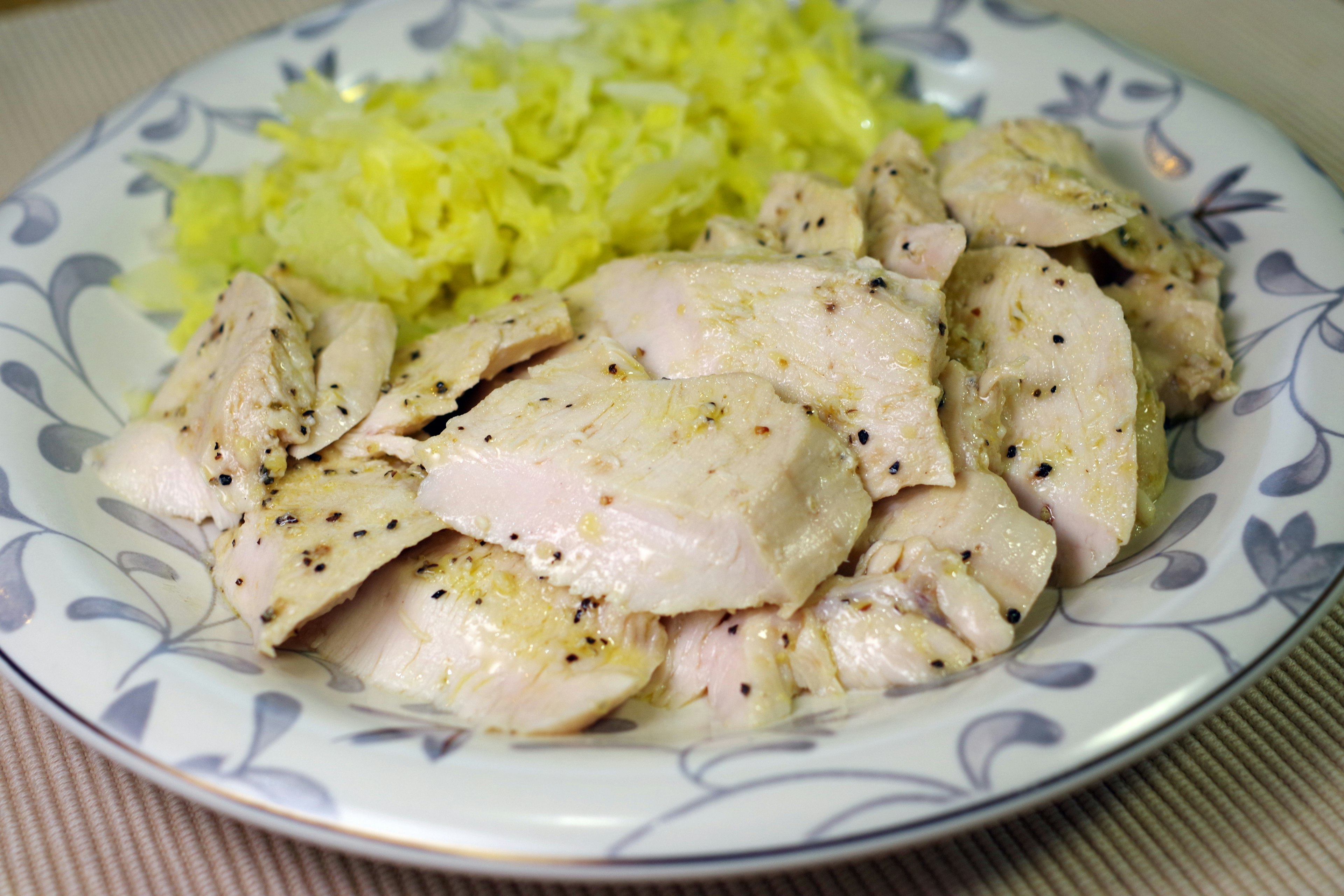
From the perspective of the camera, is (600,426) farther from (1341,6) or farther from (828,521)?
(1341,6)

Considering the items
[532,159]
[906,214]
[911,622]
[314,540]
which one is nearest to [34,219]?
[532,159]

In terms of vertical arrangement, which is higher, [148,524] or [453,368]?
[453,368]

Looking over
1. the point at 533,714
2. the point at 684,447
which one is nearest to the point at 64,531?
the point at 533,714

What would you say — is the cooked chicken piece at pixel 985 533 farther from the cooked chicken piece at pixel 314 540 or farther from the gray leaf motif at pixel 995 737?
the cooked chicken piece at pixel 314 540

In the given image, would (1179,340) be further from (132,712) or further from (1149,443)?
(132,712)

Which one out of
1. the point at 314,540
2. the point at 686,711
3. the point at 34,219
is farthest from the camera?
the point at 34,219
